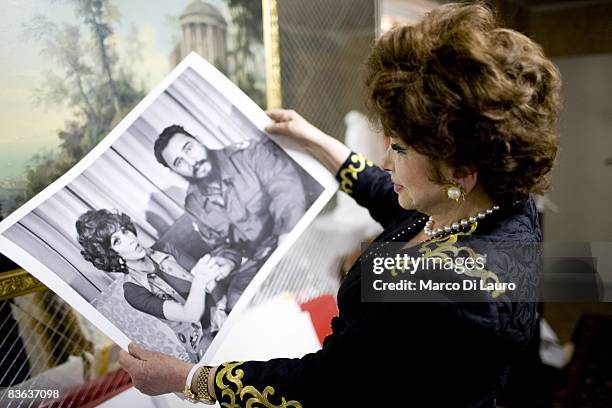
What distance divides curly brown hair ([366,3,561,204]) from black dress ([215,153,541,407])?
0.09 meters

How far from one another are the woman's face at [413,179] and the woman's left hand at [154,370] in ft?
1.14

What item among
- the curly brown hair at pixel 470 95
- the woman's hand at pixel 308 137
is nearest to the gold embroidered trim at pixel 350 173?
the woman's hand at pixel 308 137

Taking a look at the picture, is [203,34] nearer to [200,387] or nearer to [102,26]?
[102,26]

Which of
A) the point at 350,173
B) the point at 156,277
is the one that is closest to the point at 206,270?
the point at 156,277

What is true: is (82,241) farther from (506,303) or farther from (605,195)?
(605,195)

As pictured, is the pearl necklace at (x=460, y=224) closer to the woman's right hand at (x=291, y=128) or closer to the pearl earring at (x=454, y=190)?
the pearl earring at (x=454, y=190)

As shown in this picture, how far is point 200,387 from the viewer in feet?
2.11

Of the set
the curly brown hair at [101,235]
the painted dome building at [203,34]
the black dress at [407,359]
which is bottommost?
the black dress at [407,359]

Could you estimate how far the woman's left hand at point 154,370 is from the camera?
66cm

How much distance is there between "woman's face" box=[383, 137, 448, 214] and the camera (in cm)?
65

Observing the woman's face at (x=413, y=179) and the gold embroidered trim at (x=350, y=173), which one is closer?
the woman's face at (x=413, y=179)

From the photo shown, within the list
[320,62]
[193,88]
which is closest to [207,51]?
[193,88]

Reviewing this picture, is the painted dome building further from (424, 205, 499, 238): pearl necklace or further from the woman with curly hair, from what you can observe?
(424, 205, 499, 238): pearl necklace

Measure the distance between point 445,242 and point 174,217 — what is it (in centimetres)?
37
